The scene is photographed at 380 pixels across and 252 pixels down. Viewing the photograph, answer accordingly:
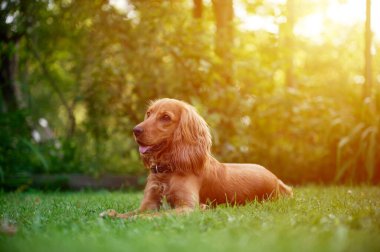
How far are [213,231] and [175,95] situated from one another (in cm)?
559

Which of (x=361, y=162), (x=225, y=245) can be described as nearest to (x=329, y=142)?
(x=361, y=162)

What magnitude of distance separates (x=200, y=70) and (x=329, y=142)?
8.64 feet

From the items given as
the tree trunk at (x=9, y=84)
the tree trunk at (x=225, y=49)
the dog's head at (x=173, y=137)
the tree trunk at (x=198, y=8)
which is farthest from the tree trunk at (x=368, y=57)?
the tree trunk at (x=9, y=84)

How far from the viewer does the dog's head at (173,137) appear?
180 inches

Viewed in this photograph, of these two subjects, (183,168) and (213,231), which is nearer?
(213,231)

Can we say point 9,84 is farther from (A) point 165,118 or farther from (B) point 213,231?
(B) point 213,231

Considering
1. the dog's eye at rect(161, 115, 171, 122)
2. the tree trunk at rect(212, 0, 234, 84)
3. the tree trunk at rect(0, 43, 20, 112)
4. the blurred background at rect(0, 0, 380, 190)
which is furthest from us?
the tree trunk at rect(0, 43, 20, 112)

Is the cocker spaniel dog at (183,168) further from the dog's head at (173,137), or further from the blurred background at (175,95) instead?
the blurred background at (175,95)

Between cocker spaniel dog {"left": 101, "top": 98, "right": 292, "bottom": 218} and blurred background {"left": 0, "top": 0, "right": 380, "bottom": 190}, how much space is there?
309 cm

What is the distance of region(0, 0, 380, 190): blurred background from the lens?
8304 mm

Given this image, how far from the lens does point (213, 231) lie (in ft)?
10.4

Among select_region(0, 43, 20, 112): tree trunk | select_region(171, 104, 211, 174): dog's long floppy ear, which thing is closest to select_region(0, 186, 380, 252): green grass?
select_region(171, 104, 211, 174): dog's long floppy ear

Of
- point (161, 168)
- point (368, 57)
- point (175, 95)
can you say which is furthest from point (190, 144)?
point (368, 57)

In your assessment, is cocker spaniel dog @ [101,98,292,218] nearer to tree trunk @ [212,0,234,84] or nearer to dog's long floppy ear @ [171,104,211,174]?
dog's long floppy ear @ [171,104,211,174]
